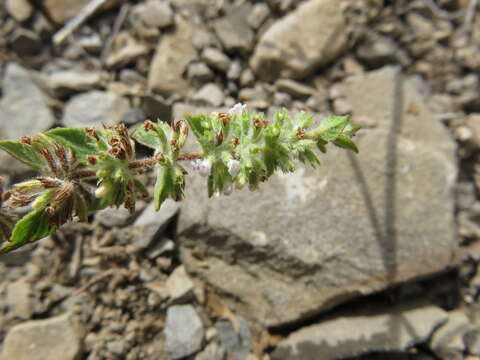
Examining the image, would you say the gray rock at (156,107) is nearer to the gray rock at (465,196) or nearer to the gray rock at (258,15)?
the gray rock at (258,15)

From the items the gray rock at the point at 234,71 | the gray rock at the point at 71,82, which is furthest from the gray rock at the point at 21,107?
the gray rock at the point at 234,71

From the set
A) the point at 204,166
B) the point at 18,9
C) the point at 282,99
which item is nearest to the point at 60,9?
the point at 18,9

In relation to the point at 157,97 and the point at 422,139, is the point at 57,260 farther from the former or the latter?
the point at 422,139

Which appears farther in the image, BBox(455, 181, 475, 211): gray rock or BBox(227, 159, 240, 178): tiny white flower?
BBox(455, 181, 475, 211): gray rock

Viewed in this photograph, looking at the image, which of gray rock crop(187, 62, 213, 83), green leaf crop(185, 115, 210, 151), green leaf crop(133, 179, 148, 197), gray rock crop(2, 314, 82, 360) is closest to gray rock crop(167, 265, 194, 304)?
gray rock crop(2, 314, 82, 360)

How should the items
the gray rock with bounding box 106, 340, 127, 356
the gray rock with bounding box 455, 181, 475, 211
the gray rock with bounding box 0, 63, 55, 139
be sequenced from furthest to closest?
1. the gray rock with bounding box 455, 181, 475, 211
2. the gray rock with bounding box 0, 63, 55, 139
3. the gray rock with bounding box 106, 340, 127, 356

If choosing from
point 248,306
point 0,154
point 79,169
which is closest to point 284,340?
point 248,306

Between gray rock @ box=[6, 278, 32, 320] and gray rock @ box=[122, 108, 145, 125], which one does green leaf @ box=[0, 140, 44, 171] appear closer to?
gray rock @ box=[6, 278, 32, 320]
